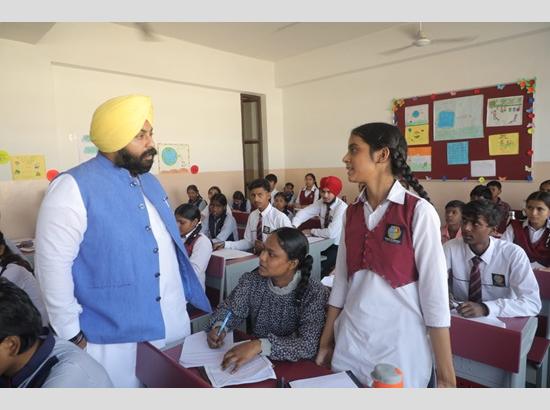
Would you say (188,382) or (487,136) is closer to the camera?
(188,382)

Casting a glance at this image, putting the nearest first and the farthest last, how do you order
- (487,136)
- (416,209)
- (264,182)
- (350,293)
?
(416,209) → (350,293) → (264,182) → (487,136)

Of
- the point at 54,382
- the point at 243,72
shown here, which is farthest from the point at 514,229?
the point at 243,72

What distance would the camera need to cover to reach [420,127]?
5.59 m

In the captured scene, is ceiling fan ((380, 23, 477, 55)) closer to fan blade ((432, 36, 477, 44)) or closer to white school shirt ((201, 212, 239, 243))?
fan blade ((432, 36, 477, 44))

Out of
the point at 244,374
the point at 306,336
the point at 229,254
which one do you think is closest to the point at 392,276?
the point at 306,336

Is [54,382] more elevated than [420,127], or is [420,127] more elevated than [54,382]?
[420,127]

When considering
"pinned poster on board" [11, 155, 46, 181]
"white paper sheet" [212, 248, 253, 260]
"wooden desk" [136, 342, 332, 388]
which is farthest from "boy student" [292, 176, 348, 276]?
"pinned poster on board" [11, 155, 46, 181]

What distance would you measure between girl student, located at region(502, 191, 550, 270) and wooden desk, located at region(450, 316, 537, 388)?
1.42m

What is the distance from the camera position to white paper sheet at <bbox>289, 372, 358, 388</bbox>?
115 cm

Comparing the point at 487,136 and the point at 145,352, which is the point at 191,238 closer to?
the point at 145,352

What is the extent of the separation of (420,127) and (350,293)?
491 centimetres

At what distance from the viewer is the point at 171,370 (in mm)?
1114

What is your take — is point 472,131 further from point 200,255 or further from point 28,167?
point 28,167

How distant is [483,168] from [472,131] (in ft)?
1.68
